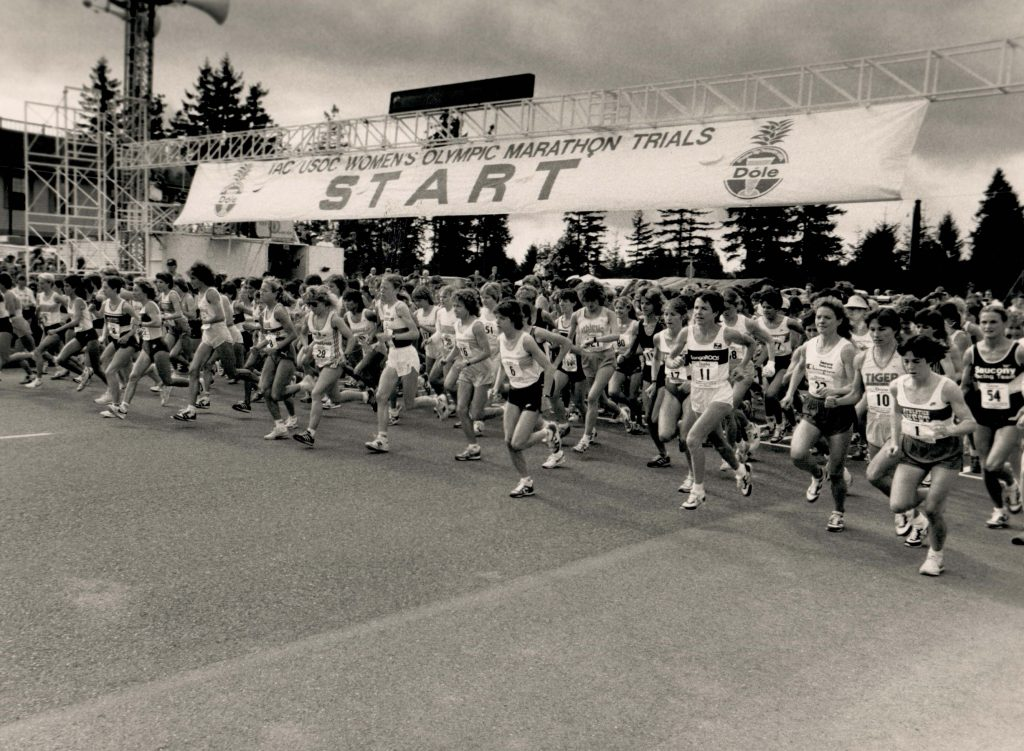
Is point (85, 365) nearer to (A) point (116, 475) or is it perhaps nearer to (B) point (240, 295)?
(B) point (240, 295)

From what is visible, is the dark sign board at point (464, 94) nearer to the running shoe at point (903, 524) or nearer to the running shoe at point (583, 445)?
the running shoe at point (583, 445)

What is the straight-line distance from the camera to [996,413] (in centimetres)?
755

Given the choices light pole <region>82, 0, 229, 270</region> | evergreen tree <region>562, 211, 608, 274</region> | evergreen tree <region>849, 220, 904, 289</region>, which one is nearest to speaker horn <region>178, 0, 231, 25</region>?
light pole <region>82, 0, 229, 270</region>

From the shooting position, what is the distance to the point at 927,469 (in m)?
6.04

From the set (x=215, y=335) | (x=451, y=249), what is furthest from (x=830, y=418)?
(x=451, y=249)

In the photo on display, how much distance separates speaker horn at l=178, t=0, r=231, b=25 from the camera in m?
37.1

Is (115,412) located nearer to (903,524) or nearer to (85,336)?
(85,336)

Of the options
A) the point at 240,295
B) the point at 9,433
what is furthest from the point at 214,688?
the point at 240,295

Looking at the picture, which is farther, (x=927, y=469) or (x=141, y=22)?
(x=141, y=22)

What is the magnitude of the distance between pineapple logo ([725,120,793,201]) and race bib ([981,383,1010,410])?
950 centimetres

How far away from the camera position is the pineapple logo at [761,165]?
646 inches

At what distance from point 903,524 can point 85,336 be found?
12.1m

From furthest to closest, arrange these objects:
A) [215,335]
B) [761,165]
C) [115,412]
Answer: [761,165], [215,335], [115,412]

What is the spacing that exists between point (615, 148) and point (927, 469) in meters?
14.2
